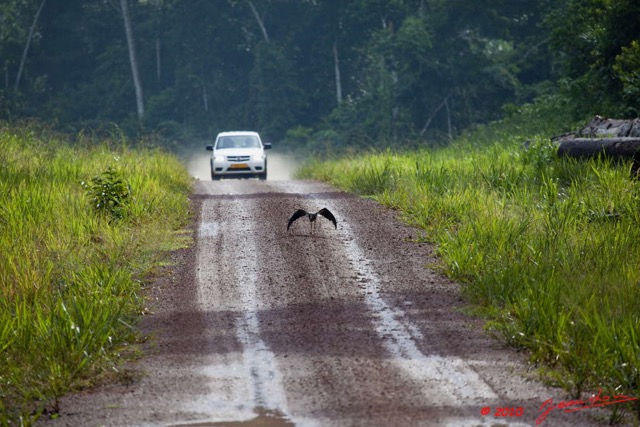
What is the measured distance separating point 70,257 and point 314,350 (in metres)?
4.18

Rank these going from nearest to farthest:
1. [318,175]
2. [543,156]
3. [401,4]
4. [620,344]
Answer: [620,344]
[543,156]
[318,175]
[401,4]

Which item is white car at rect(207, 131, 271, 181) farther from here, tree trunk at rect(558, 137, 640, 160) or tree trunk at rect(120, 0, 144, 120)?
tree trunk at rect(120, 0, 144, 120)

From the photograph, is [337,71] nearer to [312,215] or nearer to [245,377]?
[312,215]

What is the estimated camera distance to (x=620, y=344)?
7180 mm

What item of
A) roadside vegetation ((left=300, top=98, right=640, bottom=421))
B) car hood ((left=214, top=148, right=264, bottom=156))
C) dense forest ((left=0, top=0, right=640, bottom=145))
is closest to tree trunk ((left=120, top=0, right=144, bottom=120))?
dense forest ((left=0, top=0, right=640, bottom=145))

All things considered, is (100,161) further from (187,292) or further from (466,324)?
(466,324)

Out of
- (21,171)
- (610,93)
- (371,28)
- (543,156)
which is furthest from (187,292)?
(371,28)

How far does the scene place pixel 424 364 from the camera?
7.61 meters

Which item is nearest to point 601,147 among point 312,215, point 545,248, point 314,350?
point 312,215

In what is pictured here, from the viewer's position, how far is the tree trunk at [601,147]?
1559 cm

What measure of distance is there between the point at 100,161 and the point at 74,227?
7.49 m

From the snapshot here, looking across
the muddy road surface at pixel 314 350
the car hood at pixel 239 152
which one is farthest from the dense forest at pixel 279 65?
the muddy road surface at pixel 314 350

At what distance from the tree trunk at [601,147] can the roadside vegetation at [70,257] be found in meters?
6.60

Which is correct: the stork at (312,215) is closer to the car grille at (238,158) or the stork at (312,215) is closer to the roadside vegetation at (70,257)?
the roadside vegetation at (70,257)
